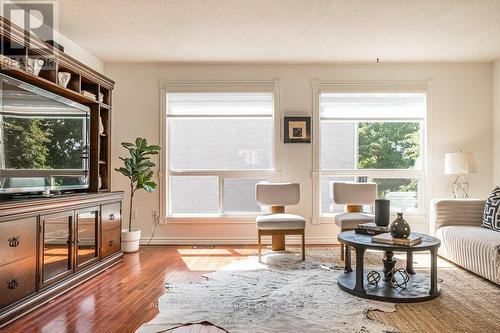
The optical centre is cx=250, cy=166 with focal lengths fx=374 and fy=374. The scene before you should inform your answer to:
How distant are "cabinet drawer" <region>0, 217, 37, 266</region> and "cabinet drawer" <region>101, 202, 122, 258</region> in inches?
43.8

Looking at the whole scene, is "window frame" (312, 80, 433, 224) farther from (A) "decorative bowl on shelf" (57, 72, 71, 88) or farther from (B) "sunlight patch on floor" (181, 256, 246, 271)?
(A) "decorative bowl on shelf" (57, 72, 71, 88)

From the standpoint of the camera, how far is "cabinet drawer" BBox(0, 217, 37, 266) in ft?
7.95

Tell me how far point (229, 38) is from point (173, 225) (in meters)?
2.61

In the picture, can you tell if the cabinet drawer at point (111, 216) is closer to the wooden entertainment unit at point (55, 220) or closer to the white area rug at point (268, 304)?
the wooden entertainment unit at point (55, 220)

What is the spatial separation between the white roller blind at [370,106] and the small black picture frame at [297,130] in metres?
0.29

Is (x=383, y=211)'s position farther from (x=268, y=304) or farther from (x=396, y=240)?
(x=268, y=304)

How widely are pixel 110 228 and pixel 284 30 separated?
9.30ft

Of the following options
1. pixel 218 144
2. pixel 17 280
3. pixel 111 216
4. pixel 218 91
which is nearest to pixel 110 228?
pixel 111 216

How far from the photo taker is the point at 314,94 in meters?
5.23

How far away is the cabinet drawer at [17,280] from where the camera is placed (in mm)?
2422

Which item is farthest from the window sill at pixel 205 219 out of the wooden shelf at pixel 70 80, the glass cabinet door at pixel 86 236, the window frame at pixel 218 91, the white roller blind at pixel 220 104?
the glass cabinet door at pixel 86 236

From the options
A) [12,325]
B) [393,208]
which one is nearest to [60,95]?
[12,325]

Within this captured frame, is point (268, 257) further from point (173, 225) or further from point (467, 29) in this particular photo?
point (467, 29)

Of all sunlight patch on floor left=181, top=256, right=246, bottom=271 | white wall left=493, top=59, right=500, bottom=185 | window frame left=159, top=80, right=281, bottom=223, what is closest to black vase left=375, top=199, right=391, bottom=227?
sunlight patch on floor left=181, top=256, right=246, bottom=271
